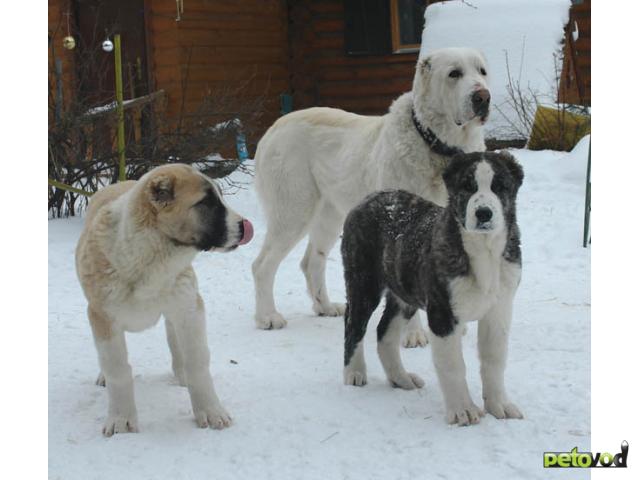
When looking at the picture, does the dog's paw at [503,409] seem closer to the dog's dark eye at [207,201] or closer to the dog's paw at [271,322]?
the dog's dark eye at [207,201]

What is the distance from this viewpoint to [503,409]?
4133 mm

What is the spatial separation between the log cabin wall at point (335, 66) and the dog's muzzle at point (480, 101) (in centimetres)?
1118

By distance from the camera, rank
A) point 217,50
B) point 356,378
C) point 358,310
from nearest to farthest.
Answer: point 358,310
point 356,378
point 217,50

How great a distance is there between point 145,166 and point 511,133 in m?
5.39

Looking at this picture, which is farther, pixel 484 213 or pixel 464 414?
pixel 464 414

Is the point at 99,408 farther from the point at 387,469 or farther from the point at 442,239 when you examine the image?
the point at 442,239

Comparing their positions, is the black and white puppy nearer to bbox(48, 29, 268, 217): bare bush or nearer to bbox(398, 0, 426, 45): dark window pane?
bbox(48, 29, 268, 217): bare bush

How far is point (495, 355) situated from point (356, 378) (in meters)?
0.95

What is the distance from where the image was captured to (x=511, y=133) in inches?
476

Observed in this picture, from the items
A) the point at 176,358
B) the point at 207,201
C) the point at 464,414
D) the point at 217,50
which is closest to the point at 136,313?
the point at 207,201

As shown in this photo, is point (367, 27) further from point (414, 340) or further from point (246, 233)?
point (246, 233)

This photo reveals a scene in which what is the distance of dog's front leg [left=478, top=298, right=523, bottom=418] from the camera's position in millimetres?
4094

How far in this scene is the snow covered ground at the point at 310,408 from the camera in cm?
376
